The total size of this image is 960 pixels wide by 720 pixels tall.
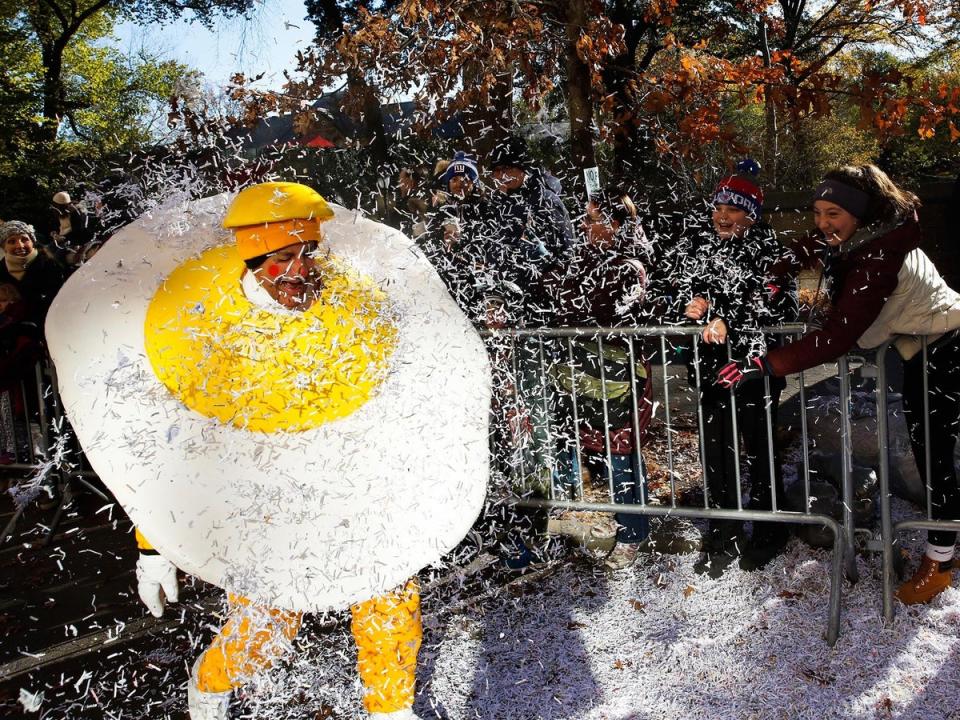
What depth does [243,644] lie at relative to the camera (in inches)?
97.7

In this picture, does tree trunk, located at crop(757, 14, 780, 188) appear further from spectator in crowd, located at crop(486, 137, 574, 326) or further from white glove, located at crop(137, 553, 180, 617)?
white glove, located at crop(137, 553, 180, 617)

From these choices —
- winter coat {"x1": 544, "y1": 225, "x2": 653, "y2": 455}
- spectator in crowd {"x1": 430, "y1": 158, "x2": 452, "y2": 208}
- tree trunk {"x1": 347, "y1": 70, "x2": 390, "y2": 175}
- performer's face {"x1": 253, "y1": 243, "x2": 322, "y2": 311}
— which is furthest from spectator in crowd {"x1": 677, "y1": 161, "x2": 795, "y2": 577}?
tree trunk {"x1": 347, "y1": 70, "x2": 390, "y2": 175}

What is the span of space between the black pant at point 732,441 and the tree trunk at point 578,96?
3.18 meters

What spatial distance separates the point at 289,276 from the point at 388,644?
44.6 inches

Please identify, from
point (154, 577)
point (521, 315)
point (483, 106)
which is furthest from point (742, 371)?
point (483, 106)

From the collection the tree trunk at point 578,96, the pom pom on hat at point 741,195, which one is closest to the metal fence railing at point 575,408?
the pom pom on hat at point 741,195

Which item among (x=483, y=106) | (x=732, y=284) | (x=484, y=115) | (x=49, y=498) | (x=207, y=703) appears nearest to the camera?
(x=207, y=703)

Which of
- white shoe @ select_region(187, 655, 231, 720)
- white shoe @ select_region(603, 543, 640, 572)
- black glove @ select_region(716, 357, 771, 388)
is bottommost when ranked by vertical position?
white shoe @ select_region(603, 543, 640, 572)

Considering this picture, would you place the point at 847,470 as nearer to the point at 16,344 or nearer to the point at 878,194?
the point at 878,194

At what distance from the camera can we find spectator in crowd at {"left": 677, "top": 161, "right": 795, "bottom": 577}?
3594 millimetres

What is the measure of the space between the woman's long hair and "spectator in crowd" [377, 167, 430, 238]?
1968mm

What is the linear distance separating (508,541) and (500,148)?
2218 millimetres

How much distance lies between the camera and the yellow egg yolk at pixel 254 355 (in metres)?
2.16

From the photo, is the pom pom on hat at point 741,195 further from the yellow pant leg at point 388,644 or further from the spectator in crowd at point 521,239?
the yellow pant leg at point 388,644
